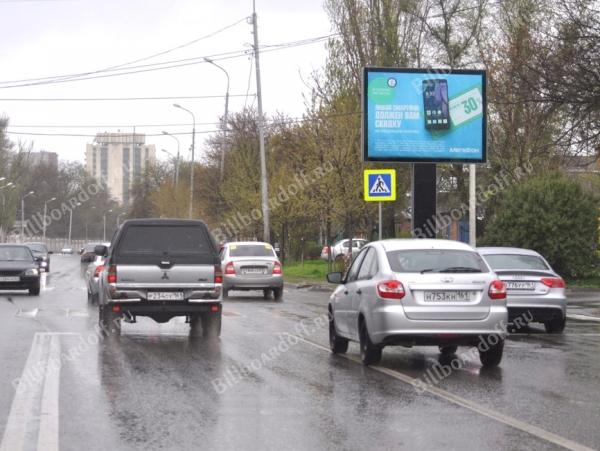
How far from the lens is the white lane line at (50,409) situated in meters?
7.65

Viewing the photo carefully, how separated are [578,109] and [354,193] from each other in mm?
15381

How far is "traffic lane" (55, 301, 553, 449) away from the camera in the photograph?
25.7 feet

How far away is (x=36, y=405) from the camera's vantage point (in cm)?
934

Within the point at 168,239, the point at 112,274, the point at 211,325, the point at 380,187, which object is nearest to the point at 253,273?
the point at 380,187

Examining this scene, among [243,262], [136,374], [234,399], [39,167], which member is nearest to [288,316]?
[243,262]

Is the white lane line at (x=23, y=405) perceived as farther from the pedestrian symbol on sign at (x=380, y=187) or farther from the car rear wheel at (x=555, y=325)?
the pedestrian symbol on sign at (x=380, y=187)

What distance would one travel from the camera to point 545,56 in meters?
23.6

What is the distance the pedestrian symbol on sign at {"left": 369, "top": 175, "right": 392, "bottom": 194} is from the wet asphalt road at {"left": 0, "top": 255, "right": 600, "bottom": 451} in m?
12.5

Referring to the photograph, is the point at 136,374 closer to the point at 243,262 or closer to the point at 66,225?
the point at 243,262

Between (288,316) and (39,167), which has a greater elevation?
(39,167)

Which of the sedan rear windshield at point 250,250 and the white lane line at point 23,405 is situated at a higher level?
the sedan rear windshield at point 250,250

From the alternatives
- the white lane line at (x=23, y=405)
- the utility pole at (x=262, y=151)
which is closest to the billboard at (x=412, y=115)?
A: the white lane line at (x=23, y=405)

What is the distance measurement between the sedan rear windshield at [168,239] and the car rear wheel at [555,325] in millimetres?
6010

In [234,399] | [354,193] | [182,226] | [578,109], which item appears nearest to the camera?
[234,399]
